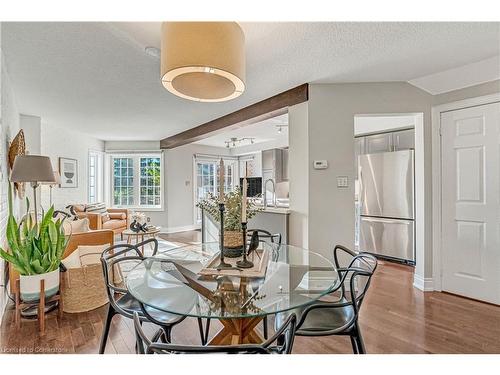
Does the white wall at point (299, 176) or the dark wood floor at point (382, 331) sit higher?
the white wall at point (299, 176)

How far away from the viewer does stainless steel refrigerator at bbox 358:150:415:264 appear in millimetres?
3965

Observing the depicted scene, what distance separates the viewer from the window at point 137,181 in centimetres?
695

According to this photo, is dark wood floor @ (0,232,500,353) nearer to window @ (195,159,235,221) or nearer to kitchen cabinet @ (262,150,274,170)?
kitchen cabinet @ (262,150,274,170)

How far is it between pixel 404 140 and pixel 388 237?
152 centimetres

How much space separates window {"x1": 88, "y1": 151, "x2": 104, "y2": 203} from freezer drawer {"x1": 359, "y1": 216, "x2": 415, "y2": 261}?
5.90 m

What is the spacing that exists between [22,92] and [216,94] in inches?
115

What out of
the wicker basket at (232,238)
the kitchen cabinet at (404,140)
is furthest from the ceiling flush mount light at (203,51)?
the kitchen cabinet at (404,140)

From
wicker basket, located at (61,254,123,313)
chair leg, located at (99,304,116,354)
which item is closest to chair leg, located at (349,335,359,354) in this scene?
chair leg, located at (99,304,116,354)

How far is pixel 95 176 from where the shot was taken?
6.57 m

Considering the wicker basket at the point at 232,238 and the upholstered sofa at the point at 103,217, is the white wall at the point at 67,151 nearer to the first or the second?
the upholstered sofa at the point at 103,217

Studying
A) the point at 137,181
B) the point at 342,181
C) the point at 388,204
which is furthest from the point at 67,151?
the point at 388,204

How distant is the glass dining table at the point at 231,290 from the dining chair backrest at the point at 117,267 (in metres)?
0.13
